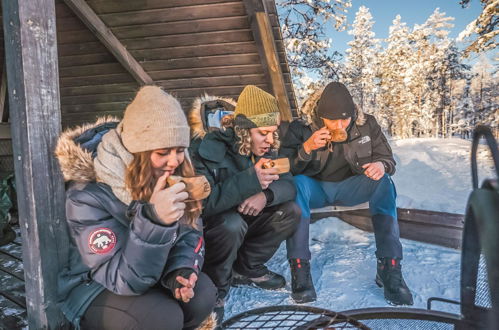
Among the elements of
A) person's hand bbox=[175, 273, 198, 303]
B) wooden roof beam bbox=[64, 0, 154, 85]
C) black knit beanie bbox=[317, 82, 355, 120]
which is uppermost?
wooden roof beam bbox=[64, 0, 154, 85]

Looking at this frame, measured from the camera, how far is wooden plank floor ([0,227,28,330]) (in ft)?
7.94

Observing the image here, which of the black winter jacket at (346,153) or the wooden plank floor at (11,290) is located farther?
the black winter jacket at (346,153)

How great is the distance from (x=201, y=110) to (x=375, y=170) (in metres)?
1.48

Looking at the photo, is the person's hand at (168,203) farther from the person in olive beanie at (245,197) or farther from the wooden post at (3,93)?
the wooden post at (3,93)

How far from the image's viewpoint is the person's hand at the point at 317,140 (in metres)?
2.91

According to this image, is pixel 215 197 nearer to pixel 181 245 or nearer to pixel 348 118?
pixel 181 245

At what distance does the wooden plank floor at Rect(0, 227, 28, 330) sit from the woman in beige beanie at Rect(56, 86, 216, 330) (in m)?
0.83

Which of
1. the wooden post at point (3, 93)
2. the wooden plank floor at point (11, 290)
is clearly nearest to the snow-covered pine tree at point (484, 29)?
the wooden post at point (3, 93)

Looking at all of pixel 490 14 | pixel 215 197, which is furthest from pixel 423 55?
pixel 215 197

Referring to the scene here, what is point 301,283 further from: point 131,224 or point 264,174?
point 131,224

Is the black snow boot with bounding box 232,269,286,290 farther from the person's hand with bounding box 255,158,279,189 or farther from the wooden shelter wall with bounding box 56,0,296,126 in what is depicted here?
the wooden shelter wall with bounding box 56,0,296,126

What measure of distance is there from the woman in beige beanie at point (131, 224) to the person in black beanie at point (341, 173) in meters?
1.07

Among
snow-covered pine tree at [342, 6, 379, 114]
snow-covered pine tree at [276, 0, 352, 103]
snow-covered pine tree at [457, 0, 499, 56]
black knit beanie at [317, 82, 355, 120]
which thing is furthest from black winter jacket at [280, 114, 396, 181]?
snow-covered pine tree at [342, 6, 379, 114]

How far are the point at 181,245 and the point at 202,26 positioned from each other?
3.27 meters
